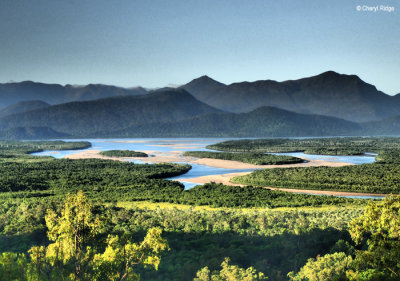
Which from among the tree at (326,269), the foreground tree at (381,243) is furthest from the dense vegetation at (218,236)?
the foreground tree at (381,243)

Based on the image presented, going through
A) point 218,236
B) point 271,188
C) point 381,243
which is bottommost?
point 271,188

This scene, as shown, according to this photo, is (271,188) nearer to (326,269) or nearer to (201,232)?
(201,232)

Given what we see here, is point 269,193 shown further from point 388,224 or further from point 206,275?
point 388,224

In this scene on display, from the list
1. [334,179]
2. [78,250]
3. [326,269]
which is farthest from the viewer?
[334,179]

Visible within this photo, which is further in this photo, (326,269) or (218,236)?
(218,236)

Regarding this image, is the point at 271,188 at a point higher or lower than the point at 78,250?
lower

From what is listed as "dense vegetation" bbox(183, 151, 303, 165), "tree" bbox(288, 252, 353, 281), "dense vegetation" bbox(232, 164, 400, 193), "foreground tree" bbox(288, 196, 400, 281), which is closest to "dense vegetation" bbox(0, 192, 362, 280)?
"tree" bbox(288, 252, 353, 281)

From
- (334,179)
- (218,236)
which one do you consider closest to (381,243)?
(218,236)

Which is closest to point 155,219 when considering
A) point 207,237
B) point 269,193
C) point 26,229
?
point 207,237

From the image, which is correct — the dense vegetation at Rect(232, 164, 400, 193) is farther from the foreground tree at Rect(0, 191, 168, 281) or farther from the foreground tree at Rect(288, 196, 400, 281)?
the foreground tree at Rect(0, 191, 168, 281)
